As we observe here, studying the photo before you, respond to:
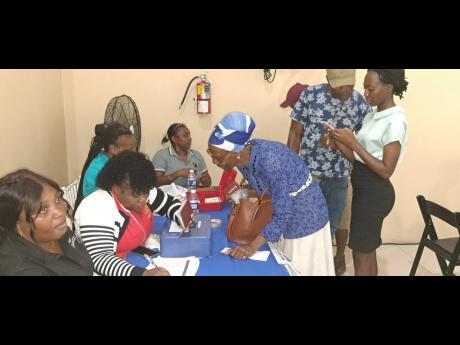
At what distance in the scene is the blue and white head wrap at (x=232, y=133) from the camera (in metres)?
1.76

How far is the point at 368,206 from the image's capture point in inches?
78.8

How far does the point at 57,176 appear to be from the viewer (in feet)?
10.8

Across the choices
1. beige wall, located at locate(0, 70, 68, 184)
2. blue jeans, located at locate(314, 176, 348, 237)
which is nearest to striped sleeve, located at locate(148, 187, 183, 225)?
beige wall, located at locate(0, 70, 68, 184)

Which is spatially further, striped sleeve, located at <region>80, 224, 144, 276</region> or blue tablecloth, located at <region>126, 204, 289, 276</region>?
blue tablecloth, located at <region>126, 204, 289, 276</region>

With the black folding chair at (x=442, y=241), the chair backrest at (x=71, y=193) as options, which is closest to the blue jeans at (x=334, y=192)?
the black folding chair at (x=442, y=241)

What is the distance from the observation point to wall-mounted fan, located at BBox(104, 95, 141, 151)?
277 centimetres

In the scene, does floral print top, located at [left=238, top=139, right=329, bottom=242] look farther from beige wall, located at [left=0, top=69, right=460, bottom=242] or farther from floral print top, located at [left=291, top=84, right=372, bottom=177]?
beige wall, located at [left=0, top=69, right=460, bottom=242]

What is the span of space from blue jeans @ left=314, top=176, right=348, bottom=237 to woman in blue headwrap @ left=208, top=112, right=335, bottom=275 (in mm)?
672

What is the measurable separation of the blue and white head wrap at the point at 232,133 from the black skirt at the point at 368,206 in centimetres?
68

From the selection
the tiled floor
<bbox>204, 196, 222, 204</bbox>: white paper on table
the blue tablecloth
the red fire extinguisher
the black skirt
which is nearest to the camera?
the blue tablecloth

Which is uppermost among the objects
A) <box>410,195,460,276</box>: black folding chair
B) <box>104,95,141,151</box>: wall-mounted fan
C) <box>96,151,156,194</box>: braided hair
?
<box>104,95,141,151</box>: wall-mounted fan
